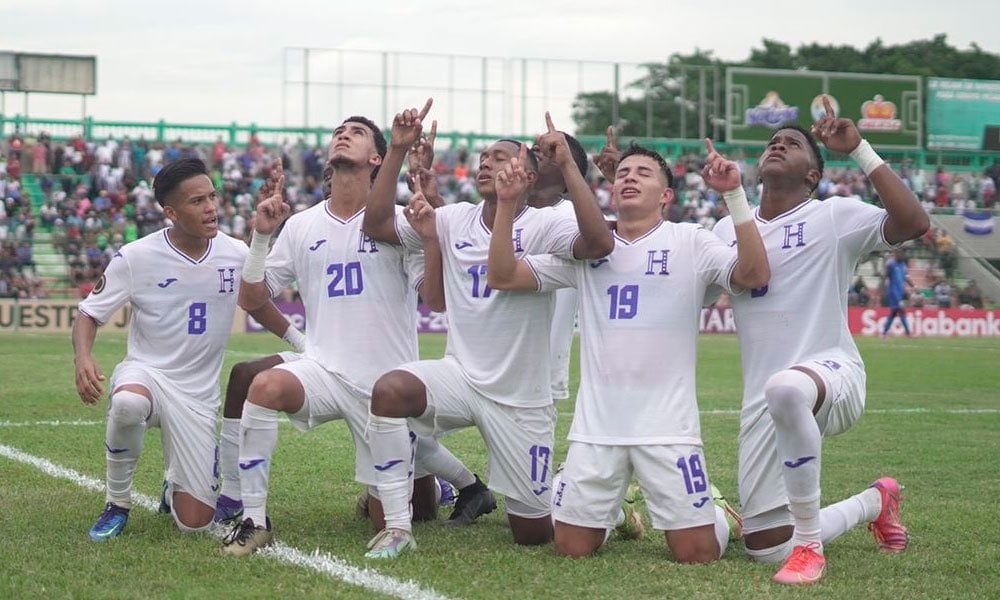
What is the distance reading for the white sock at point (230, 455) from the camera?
7598 mm

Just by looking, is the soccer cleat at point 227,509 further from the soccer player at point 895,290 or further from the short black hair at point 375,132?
the soccer player at point 895,290

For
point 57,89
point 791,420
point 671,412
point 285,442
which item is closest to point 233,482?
point 671,412

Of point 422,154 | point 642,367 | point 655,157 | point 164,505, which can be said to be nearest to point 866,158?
point 655,157

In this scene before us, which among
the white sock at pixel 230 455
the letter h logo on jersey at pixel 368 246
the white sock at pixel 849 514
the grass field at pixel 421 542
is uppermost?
the letter h logo on jersey at pixel 368 246

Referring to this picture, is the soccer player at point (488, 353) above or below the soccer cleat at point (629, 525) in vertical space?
above

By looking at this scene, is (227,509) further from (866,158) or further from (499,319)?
(866,158)

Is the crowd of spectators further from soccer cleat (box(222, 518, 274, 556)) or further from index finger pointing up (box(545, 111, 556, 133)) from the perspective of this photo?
soccer cleat (box(222, 518, 274, 556))

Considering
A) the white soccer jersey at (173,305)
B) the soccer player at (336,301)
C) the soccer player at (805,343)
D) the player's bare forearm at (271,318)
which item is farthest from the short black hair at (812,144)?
the white soccer jersey at (173,305)

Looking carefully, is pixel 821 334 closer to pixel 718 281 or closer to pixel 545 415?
pixel 718 281

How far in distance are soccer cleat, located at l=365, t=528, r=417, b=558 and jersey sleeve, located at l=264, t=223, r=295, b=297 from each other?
5.70 ft

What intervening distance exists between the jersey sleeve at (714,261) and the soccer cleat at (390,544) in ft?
6.34

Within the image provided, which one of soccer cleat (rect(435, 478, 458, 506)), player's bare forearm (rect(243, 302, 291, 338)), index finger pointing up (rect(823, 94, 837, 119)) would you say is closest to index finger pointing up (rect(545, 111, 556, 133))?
index finger pointing up (rect(823, 94, 837, 119))

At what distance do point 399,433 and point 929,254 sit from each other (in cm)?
3421

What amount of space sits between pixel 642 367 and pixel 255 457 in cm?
197
